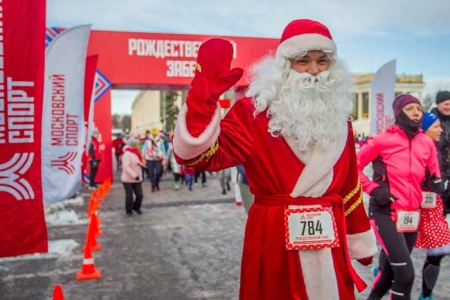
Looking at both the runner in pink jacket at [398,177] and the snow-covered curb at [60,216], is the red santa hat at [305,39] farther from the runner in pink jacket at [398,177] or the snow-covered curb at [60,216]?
the snow-covered curb at [60,216]

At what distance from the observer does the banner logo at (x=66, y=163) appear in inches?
271

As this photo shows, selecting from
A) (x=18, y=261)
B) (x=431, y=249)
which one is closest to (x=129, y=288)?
(x=18, y=261)

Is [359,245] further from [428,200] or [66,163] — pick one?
[66,163]

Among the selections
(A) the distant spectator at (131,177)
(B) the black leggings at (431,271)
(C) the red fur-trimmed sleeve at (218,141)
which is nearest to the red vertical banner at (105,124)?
(A) the distant spectator at (131,177)

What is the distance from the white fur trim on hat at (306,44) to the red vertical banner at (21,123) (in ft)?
5.40

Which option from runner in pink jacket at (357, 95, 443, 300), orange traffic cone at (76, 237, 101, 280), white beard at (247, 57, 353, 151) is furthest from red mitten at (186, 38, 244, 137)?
orange traffic cone at (76, 237, 101, 280)

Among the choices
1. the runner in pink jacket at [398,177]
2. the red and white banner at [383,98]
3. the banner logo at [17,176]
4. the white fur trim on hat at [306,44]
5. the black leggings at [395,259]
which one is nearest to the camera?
the white fur trim on hat at [306,44]

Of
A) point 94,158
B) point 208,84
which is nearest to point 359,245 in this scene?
point 208,84

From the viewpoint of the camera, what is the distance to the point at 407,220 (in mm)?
4156

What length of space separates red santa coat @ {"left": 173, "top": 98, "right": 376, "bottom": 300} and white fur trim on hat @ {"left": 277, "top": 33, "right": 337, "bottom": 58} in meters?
0.35

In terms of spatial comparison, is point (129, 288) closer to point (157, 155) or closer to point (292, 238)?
point (292, 238)

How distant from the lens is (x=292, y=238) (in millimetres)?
2430

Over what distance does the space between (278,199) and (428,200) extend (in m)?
2.50

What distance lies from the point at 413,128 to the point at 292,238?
2233mm
